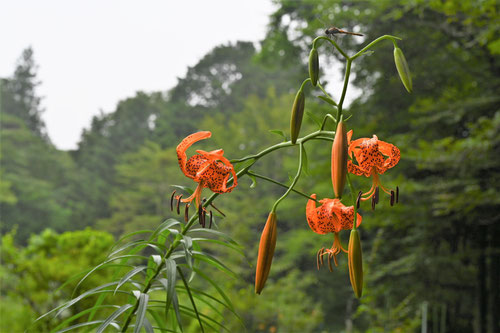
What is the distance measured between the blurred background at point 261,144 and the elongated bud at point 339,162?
0.22 metres

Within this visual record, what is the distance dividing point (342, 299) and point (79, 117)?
8.85 metres

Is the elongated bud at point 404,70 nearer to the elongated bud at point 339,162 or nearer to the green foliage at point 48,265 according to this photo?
the elongated bud at point 339,162

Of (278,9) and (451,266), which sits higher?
(278,9)

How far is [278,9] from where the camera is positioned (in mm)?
7336

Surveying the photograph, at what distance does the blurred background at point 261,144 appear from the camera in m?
4.42

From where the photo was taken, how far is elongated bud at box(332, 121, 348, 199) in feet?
1.77

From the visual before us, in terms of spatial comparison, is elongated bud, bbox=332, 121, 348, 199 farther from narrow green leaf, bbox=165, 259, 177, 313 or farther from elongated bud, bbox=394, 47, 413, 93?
narrow green leaf, bbox=165, 259, 177, 313

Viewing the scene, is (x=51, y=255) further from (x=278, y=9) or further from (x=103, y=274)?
(x=278, y=9)

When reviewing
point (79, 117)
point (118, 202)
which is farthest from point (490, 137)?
point (79, 117)

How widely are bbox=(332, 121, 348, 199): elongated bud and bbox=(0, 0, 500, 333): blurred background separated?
220 mm

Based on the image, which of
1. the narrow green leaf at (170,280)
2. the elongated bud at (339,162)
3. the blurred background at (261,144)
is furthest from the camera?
the blurred background at (261,144)

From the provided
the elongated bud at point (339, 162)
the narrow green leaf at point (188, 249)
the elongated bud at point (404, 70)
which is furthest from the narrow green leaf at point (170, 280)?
the elongated bud at point (404, 70)

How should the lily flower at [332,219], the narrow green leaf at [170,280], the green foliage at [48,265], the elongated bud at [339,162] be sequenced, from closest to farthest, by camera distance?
the elongated bud at [339,162] < the narrow green leaf at [170,280] < the lily flower at [332,219] < the green foliage at [48,265]

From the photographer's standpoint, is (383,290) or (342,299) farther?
(342,299)
